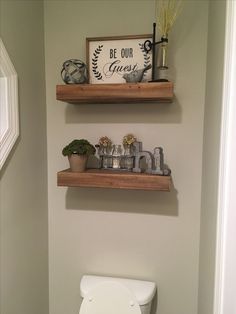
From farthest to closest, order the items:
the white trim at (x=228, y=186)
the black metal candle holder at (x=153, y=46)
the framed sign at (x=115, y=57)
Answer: the framed sign at (x=115, y=57) < the black metal candle holder at (x=153, y=46) < the white trim at (x=228, y=186)

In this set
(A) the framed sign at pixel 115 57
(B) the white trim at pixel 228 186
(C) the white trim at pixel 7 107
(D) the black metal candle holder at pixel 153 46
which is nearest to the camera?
(B) the white trim at pixel 228 186

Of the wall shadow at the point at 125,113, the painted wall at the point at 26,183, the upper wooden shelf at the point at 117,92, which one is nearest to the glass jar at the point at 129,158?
the wall shadow at the point at 125,113

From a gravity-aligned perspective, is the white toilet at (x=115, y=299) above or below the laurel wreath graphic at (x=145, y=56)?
below

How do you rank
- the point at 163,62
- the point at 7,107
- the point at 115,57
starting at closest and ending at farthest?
the point at 7,107, the point at 163,62, the point at 115,57

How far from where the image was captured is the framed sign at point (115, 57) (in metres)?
1.52

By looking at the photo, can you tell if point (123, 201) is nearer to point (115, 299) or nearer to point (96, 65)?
point (115, 299)

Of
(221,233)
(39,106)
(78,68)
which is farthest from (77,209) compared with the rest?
(221,233)

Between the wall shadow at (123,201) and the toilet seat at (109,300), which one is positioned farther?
the wall shadow at (123,201)

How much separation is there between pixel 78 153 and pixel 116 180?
0.82ft

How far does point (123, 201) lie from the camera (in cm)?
164

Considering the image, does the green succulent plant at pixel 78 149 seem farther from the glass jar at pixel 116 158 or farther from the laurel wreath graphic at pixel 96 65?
the laurel wreath graphic at pixel 96 65

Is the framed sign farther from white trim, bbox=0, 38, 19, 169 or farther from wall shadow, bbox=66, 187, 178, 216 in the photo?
wall shadow, bbox=66, 187, 178, 216

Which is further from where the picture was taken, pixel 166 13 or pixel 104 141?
pixel 104 141

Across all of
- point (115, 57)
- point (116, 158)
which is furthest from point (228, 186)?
point (115, 57)
